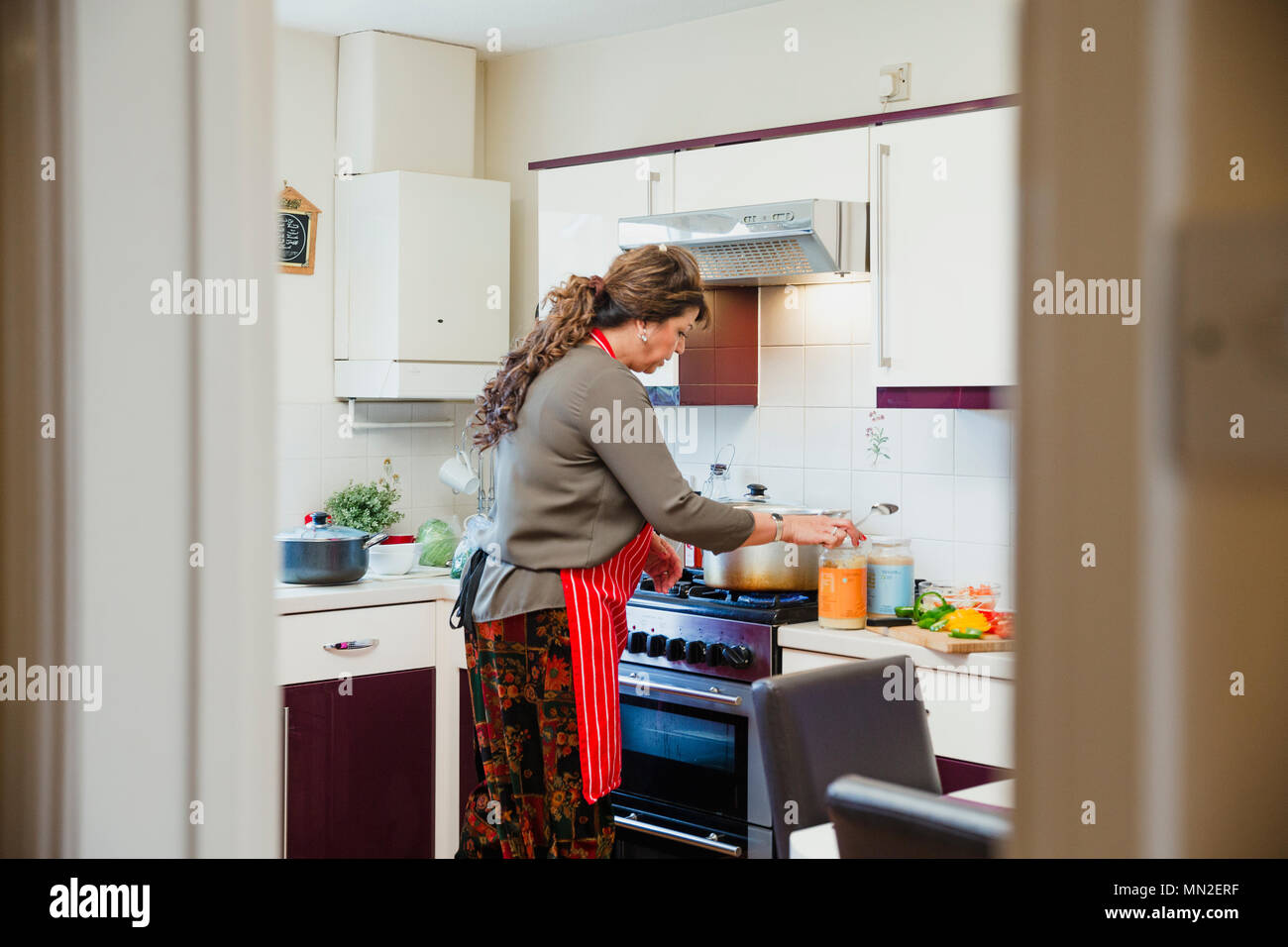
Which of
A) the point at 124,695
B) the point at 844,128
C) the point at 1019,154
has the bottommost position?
the point at 124,695

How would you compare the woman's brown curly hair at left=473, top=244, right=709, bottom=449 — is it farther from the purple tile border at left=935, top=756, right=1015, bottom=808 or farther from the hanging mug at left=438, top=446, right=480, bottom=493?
the hanging mug at left=438, top=446, right=480, bottom=493

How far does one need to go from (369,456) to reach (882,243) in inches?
72.0

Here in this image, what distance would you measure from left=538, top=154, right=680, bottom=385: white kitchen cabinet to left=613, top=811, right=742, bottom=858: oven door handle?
1.16m

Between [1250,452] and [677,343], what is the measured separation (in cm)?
204

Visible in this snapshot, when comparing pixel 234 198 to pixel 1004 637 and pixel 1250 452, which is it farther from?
pixel 1004 637

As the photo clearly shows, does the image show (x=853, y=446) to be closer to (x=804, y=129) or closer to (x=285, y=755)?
(x=804, y=129)

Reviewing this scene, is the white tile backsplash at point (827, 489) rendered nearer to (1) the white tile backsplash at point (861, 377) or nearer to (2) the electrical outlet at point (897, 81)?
(1) the white tile backsplash at point (861, 377)

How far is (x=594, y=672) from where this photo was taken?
7.33 ft

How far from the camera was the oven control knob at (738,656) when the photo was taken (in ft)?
9.25

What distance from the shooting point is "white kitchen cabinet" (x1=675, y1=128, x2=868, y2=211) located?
2895mm

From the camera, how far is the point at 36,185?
77cm

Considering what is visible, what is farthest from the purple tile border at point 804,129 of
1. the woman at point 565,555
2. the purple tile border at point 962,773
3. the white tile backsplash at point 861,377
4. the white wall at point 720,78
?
the purple tile border at point 962,773

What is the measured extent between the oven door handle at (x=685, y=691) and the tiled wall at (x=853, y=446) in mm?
657
